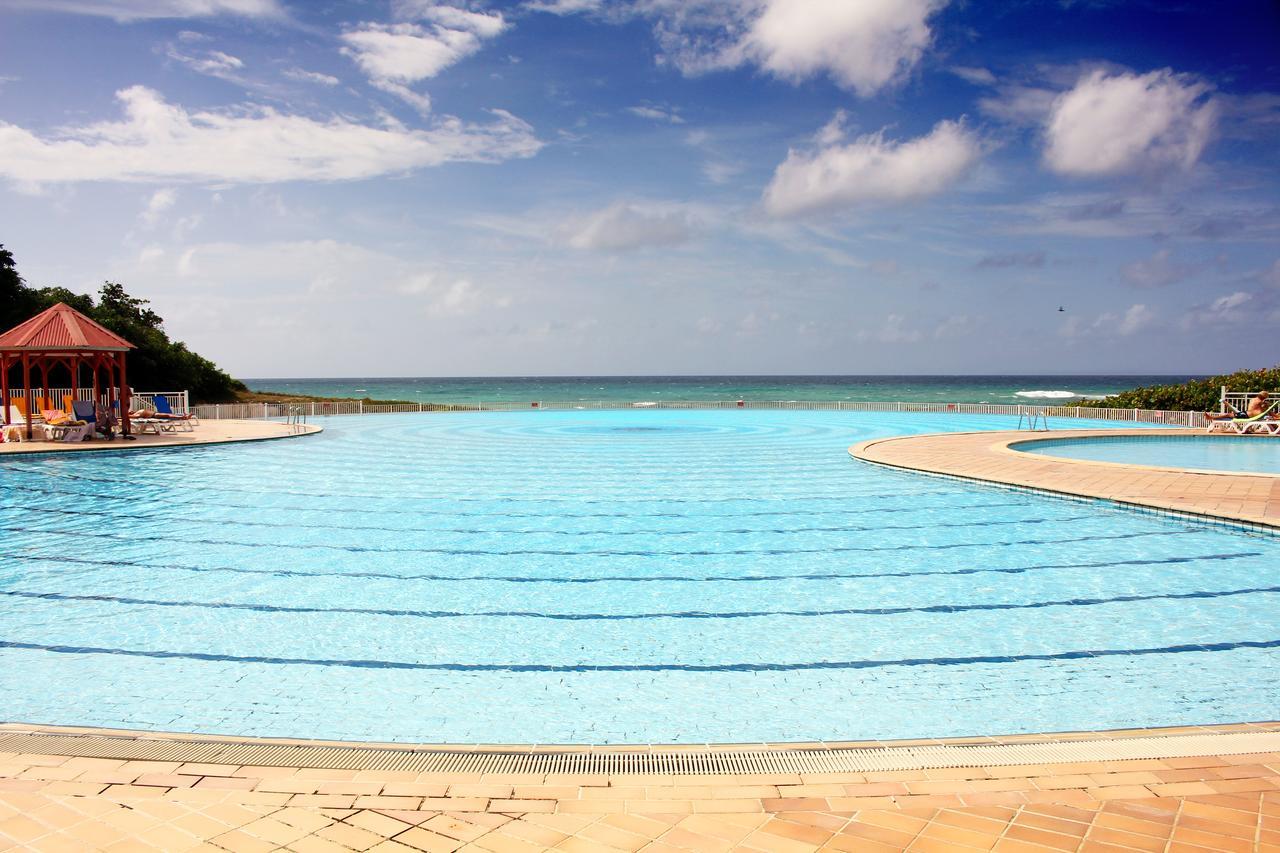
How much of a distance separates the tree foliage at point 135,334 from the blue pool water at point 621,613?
77.5ft

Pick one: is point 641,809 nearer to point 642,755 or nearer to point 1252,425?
point 642,755

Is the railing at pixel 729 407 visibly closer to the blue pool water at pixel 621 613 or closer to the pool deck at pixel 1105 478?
the pool deck at pixel 1105 478

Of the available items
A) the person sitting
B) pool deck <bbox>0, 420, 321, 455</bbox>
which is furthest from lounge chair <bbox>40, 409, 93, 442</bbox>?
the person sitting

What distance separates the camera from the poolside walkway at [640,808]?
8.97ft

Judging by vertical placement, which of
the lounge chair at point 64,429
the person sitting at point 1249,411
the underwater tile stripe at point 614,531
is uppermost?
the person sitting at point 1249,411

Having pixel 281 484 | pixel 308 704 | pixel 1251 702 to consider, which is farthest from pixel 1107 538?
pixel 281 484

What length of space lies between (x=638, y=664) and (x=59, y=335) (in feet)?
61.1

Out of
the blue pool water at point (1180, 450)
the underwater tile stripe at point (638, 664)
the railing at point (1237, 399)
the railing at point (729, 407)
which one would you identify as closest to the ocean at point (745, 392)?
the railing at point (729, 407)

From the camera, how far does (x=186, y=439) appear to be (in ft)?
62.0

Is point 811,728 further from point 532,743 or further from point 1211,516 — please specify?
point 1211,516

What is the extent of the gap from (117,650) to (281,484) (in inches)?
303

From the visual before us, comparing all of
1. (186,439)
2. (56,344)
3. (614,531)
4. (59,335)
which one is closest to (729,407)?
(186,439)

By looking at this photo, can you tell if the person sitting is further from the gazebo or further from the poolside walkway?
the gazebo

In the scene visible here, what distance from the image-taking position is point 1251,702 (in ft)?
15.0
